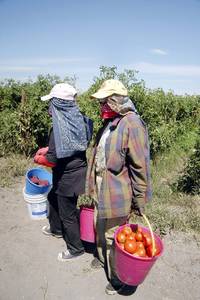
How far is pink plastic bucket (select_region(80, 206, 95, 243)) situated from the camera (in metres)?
3.65

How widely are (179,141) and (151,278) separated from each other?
7.39m

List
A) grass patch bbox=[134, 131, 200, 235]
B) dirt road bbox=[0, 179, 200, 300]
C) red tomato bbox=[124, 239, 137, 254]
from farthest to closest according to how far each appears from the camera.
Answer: grass patch bbox=[134, 131, 200, 235] → dirt road bbox=[0, 179, 200, 300] → red tomato bbox=[124, 239, 137, 254]

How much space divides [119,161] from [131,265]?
0.90 meters

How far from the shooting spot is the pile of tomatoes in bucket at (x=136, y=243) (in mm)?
2809

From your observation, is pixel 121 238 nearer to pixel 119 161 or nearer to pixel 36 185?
pixel 119 161

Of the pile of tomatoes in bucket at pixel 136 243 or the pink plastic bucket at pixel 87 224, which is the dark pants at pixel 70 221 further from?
the pile of tomatoes in bucket at pixel 136 243

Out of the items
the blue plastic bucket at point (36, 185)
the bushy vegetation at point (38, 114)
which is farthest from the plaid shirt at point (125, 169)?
the bushy vegetation at point (38, 114)

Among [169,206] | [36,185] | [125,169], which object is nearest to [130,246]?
[125,169]

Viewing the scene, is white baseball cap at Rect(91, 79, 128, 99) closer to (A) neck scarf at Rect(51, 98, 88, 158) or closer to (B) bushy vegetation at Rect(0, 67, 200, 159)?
(A) neck scarf at Rect(51, 98, 88, 158)

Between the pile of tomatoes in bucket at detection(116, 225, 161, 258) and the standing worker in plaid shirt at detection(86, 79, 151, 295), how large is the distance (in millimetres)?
179

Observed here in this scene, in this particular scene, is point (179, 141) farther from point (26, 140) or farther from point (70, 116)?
point (70, 116)

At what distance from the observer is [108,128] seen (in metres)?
3.12

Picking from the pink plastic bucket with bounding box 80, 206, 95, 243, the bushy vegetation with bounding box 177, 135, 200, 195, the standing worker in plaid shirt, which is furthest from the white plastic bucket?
the bushy vegetation with bounding box 177, 135, 200, 195

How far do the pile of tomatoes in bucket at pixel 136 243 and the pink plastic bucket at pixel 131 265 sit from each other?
0.04 meters
